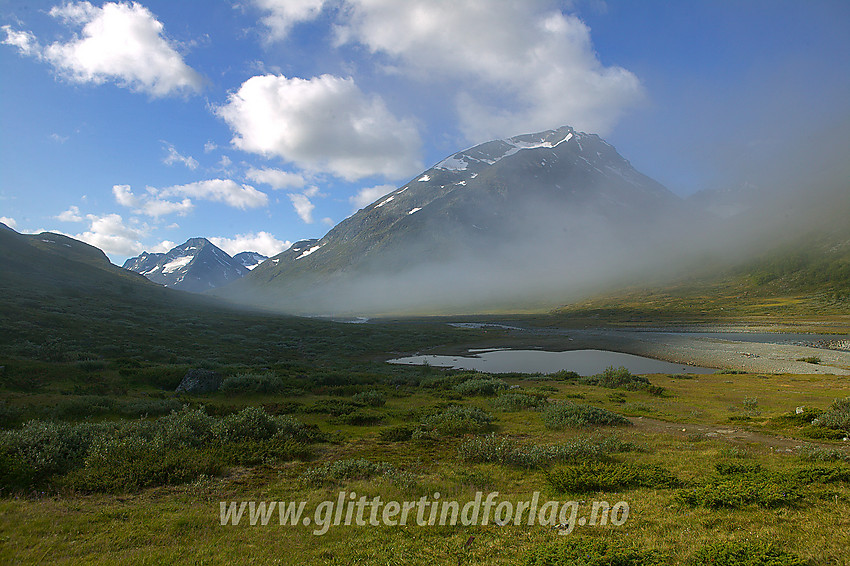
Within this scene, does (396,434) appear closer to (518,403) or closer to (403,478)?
(403,478)

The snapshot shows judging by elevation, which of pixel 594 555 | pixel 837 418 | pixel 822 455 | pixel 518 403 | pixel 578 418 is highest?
pixel 594 555

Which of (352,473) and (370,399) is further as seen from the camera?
(370,399)

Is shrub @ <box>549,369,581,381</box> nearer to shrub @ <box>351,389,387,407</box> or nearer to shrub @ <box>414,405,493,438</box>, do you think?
shrub @ <box>351,389,387,407</box>

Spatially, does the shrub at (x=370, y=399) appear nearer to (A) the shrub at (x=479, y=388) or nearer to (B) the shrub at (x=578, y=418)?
(A) the shrub at (x=479, y=388)

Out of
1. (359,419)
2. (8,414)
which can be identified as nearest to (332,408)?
(359,419)

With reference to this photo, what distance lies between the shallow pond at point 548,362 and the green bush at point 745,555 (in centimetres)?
4587

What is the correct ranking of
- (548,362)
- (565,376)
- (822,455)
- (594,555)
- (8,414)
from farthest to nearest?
(548,362)
(565,376)
(8,414)
(822,455)
(594,555)

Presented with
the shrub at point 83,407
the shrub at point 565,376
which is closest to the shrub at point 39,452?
the shrub at point 83,407

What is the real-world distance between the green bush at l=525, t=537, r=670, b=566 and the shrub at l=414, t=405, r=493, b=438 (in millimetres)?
10147

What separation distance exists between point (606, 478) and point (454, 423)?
8.44 meters

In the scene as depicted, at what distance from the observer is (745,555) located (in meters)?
6.26

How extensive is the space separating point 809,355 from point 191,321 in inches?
4159

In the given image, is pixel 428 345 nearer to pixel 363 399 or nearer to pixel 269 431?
pixel 363 399

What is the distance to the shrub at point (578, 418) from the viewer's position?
18828 mm
